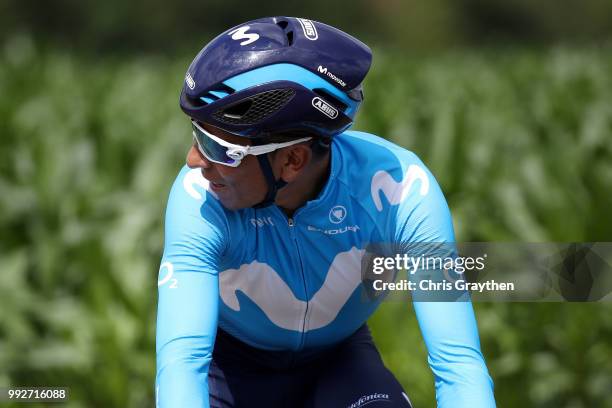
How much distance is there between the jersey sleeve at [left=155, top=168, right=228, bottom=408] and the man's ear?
0.23 meters

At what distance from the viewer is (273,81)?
2623 mm

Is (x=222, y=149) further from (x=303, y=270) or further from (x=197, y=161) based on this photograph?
(x=303, y=270)

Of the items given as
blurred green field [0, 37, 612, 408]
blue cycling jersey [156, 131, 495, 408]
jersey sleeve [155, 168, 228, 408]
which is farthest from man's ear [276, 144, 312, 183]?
blurred green field [0, 37, 612, 408]

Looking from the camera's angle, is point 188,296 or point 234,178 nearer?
point 188,296

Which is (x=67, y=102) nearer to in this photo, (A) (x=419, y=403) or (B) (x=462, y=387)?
(A) (x=419, y=403)

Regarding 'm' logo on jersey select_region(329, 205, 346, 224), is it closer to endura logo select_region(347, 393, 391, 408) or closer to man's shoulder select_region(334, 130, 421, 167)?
man's shoulder select_region(334, 130, 421, 167)

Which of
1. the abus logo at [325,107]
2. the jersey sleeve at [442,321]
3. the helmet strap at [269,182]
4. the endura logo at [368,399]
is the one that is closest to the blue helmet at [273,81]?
the abus logo at [325,107]

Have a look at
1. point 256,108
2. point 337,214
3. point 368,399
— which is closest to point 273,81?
point 256,108

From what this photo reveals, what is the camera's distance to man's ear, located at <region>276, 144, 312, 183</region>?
2816 millimetres

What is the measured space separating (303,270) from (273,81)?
2.15 feet

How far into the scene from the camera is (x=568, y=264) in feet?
13.0

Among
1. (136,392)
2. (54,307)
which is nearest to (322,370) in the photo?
(136,392)

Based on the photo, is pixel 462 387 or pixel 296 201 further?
pixel 296 201

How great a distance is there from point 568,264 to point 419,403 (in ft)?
5.90
